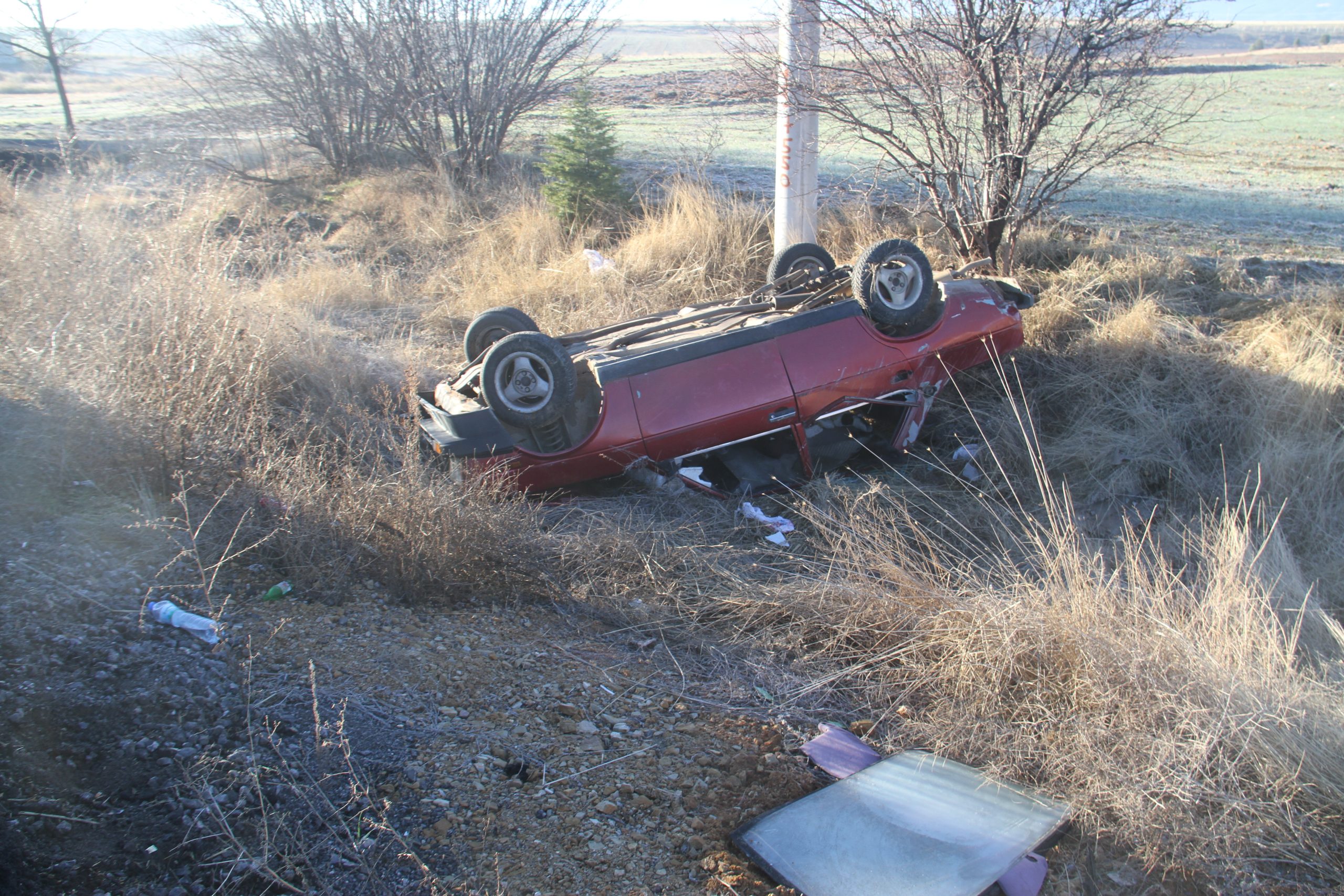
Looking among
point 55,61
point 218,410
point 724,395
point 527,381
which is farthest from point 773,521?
point 55,61

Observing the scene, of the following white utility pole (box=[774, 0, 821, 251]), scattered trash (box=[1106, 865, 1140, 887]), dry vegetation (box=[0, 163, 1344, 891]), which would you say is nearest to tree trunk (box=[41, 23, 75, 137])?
dry vegetation (box=[0, 163, 1344, 891])

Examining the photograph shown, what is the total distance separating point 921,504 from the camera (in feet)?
17.4

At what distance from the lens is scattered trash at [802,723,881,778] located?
2928mm

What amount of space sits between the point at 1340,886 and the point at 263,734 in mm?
3225

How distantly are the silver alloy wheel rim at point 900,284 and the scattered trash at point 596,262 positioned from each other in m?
4.47

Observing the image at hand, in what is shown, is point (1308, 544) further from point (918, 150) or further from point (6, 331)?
point (6, 331)

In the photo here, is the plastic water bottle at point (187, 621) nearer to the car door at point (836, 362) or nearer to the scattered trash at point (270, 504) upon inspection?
the scattered trash at point (270, 504)

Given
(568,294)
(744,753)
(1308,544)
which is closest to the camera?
(744,753)

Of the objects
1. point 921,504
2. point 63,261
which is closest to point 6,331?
point 63,261

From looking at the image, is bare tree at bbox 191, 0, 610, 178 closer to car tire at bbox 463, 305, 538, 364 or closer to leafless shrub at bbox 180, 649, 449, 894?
car tire at bbox 463, 305, 538, 364

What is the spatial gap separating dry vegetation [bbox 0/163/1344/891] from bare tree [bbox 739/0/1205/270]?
89 centimetres

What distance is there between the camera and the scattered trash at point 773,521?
190 inches

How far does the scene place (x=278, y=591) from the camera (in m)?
3.72

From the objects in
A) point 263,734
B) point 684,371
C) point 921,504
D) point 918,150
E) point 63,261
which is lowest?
point 921,504
